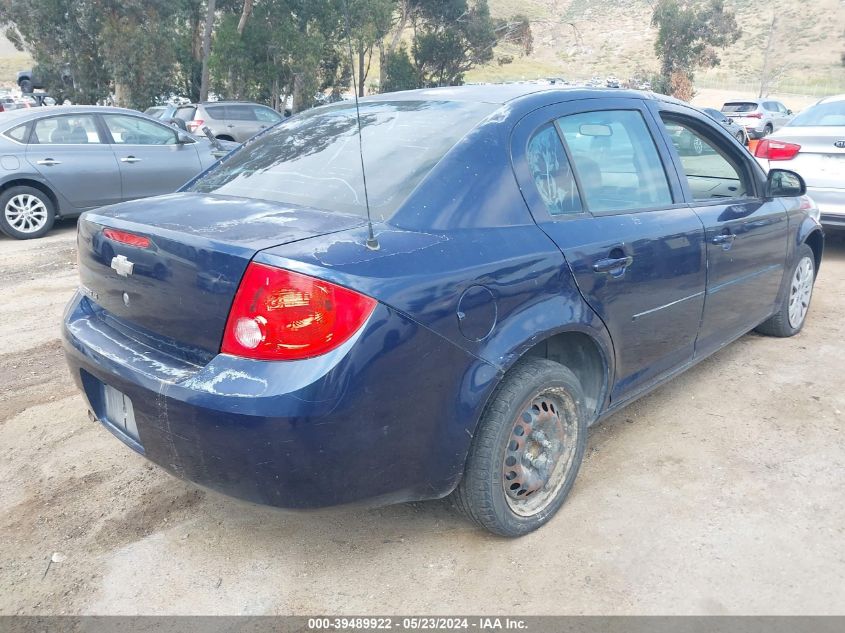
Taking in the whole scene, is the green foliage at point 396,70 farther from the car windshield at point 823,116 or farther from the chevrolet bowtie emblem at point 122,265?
the chevrolet bowtie emblem at point 122,265

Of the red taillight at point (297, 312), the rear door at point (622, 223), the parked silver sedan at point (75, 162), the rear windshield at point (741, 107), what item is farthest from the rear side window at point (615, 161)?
the rear windshield at point (741, 107)

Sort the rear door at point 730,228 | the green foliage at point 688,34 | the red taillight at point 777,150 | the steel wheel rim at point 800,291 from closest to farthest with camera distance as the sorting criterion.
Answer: the rear door at point 730,228
the steel wheel rim at point 800,291
the red taillight at point 777,150
the green foliage at point 688,34

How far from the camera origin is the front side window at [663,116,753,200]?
142 inches

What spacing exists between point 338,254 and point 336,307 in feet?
0.62

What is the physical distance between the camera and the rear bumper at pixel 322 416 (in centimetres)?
208

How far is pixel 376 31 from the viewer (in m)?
27.9

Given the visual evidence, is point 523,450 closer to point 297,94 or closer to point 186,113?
point 186,113

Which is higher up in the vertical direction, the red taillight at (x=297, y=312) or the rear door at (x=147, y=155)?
the red taillight at (x=297, y=312)

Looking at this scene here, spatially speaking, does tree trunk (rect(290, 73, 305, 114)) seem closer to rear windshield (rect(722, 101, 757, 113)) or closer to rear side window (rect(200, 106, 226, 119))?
rear side window (rect(200, 106, 226, 119))

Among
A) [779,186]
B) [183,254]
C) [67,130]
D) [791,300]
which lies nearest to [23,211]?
[67,130]

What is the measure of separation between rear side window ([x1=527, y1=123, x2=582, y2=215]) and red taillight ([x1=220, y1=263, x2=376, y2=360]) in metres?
1.03

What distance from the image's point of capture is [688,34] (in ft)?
129

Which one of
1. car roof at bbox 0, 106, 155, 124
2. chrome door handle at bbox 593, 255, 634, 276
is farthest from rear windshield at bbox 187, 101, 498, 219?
car roof at bbox 0, 106, 155, 124

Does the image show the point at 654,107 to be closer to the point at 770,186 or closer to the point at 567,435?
the point at 770,186
